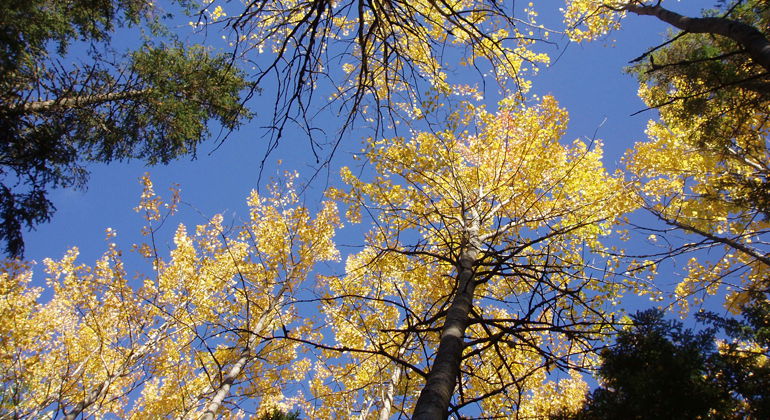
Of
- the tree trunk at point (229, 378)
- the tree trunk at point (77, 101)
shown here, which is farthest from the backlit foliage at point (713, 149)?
the tree trunk at point (77, 101)

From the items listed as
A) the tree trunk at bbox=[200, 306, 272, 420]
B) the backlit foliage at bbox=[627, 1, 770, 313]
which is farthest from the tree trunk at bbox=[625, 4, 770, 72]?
the tree trunk at bbox=[200, 306, 272, 420]

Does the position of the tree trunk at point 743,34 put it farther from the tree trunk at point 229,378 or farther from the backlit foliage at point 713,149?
the tree trunk at point 229,378

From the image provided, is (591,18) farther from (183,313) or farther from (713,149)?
(183,313)

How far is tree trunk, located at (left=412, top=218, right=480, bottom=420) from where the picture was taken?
1.35m

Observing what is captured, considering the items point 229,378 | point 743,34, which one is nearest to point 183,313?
point 229,378

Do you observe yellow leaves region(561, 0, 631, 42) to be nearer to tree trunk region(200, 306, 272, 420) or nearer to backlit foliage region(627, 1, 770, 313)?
backlit foliage region(627, 1, 770, 313)

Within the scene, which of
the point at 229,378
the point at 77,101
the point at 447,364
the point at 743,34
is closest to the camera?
the point at 447,364

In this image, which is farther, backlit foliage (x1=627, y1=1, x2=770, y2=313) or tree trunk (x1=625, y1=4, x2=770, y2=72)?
backlit foliage (x1=627, y1=1, x2=770, y2=313)

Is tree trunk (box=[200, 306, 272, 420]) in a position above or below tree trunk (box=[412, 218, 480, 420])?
above

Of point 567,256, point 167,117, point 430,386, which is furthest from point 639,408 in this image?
point 167,117

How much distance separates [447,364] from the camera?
1.56 m

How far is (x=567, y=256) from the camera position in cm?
568

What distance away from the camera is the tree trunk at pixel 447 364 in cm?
135

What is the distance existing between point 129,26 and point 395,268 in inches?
241
